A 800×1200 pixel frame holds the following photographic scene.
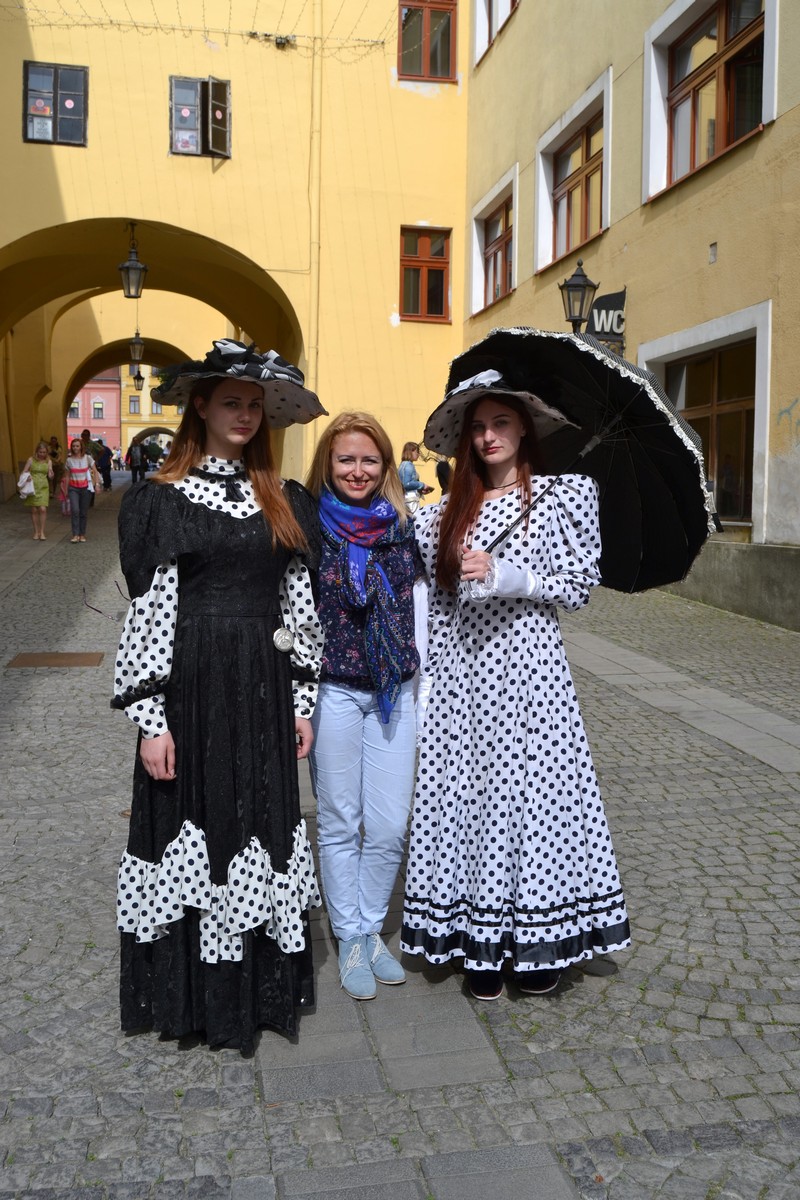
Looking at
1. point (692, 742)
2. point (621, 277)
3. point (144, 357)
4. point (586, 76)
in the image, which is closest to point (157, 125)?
point (586, 76)

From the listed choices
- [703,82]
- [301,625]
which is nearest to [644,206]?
[703,82]

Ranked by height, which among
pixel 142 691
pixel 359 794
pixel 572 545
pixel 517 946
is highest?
pixel 572 545

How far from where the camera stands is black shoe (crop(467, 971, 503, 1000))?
3307 millimetres

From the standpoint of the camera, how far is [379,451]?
10.9 ft

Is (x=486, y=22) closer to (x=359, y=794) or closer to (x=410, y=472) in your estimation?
(x=410, y=472)

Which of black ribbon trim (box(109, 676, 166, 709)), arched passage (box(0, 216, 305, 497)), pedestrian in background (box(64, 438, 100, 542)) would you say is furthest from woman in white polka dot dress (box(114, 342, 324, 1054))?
arched passage (box(0, 216, 305, 497))

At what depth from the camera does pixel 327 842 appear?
3430 millimetres

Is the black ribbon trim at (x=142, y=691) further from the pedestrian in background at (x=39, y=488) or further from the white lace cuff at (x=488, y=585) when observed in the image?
the pedestrian in background at (x=39, y=488)

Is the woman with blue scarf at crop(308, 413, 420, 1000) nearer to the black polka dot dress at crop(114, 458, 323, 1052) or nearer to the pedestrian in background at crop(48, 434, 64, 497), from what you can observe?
the black polka dot dress at crop(114, 458, 323, 1052)

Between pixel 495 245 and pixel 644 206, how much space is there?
6.05 meters

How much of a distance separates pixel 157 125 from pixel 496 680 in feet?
55.7

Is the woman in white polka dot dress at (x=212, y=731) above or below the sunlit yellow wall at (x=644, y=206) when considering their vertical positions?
below

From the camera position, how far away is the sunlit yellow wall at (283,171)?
690 inches

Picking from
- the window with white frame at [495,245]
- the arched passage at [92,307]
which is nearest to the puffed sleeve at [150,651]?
the window with white frame at [495,245]
